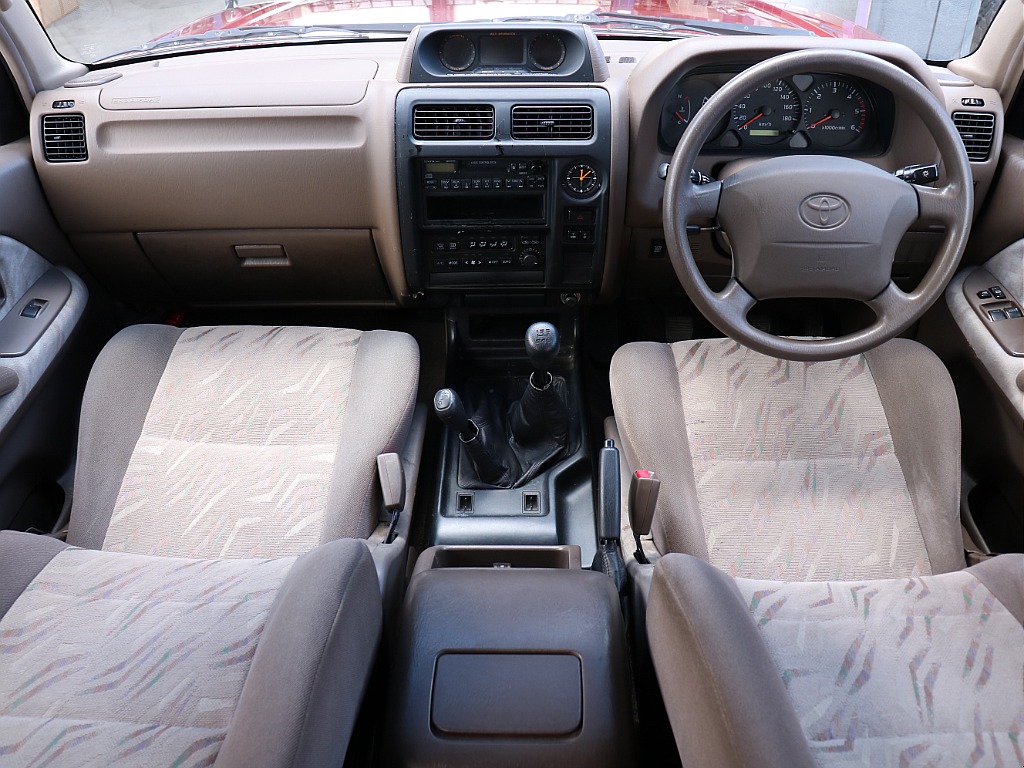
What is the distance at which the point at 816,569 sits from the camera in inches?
50.0

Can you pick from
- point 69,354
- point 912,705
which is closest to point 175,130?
point 69,354

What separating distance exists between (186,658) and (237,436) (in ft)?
2.29

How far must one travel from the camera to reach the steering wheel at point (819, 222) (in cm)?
127

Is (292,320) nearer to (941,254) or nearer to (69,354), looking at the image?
(69,354)

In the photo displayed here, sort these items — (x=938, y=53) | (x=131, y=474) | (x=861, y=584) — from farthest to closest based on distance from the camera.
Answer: (x=938, y=53), (x=131, y=474), (x=861, y=584)

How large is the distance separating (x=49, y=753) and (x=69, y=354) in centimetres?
126

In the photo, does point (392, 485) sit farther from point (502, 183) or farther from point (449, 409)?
point (502, 183)

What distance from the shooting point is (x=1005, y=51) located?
1.56 metres

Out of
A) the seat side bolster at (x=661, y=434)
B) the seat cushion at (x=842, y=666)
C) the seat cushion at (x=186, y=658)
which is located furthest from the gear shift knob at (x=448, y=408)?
the seat cushion at (x=842, y=666)

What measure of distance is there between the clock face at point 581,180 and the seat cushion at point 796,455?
0.40 m

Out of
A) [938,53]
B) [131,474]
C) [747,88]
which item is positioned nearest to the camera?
[747,88]

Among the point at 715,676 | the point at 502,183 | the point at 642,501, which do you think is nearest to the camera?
the point at 715,676

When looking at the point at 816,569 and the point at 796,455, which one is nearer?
the point at 816,569

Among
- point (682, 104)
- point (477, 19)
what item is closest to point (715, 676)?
point (682, 104)
